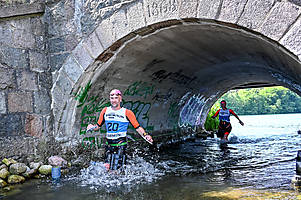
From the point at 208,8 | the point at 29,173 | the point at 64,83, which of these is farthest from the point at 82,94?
the point at 208,8

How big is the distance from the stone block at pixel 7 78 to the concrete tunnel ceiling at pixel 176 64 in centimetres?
135

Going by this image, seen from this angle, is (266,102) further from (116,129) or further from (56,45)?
(116,129)

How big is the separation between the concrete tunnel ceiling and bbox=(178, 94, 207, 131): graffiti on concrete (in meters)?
0.80

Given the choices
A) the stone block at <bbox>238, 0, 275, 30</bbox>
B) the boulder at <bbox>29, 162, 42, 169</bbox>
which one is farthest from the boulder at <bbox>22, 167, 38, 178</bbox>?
the stone block at <bbox>238, 0, 275, 30</bbox>

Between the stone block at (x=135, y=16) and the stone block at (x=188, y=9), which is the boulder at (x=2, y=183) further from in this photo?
the stone block at (x=188, y=9)

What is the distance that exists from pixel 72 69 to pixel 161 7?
212 centimetres

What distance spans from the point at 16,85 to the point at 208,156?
16.0ft

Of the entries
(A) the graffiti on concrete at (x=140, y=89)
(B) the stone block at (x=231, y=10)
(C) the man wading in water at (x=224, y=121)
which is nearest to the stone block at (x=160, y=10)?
(B) the stone block at (x=231, y=10)

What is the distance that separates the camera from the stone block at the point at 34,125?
576 cm

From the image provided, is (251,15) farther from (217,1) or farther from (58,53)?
(58,53)

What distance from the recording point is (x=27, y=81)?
229 inches

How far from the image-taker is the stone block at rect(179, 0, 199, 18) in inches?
179

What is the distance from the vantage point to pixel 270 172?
17.6 ft

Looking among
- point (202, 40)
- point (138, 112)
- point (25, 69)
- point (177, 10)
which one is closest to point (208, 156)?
point (138, 112)
